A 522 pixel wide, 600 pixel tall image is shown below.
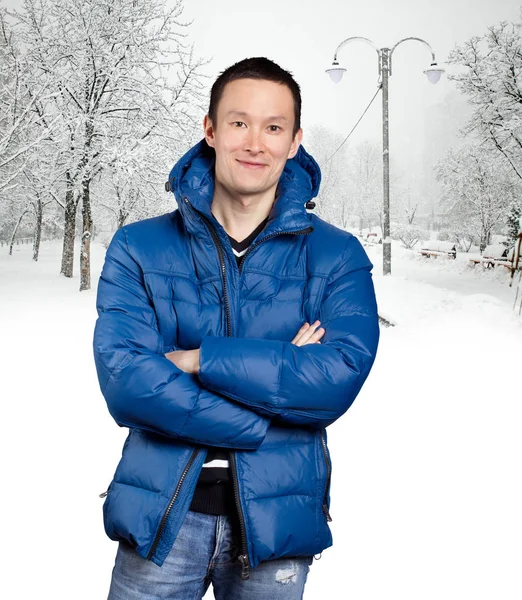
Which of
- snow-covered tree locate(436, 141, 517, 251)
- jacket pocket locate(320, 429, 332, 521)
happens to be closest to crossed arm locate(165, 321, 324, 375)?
jacket pocket locate(320, 429, 332, 521)

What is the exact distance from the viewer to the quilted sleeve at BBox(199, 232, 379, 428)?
182 cm

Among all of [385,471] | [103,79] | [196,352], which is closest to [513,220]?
[103,79]

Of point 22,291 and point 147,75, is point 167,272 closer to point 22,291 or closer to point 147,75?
point 22,291

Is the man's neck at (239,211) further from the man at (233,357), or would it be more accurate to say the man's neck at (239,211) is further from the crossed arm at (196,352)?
the crossed arm at (196,352)

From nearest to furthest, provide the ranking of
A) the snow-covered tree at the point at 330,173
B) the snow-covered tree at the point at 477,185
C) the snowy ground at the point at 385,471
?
the snowy ground at the point at 385,471 < the snow-covered tree at the point at 477,185 < the snow-covered tree at the point at 330,173

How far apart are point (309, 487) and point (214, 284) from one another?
0.69m

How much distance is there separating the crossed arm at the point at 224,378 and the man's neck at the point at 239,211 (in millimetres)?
382

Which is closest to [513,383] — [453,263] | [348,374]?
[348,374]

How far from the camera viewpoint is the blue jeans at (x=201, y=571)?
1.81 m

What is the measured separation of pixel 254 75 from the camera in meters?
1.99

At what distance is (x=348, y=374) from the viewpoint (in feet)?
6.34

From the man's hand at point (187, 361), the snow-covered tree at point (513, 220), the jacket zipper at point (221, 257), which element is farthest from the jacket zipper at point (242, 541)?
the snow-covered tree at point (513, 220)

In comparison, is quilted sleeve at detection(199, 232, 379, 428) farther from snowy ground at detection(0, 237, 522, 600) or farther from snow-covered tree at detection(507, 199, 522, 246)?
snow-covered tree at detection(507, 199, 522, 246)

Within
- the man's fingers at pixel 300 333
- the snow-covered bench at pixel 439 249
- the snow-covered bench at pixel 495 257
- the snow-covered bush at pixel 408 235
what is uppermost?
the man's fingers at pixel 300 333
